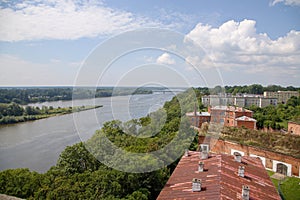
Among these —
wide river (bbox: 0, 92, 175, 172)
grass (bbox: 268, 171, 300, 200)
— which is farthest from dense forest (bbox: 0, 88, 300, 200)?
grass (bbox: 268, 171, 300, 200)

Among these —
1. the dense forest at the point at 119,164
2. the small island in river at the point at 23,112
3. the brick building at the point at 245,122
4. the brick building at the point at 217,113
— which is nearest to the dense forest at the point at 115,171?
the dense forest at the point at 119,164

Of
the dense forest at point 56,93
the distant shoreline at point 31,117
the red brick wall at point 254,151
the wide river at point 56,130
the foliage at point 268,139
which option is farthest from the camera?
the distant shoreline at point 31,117

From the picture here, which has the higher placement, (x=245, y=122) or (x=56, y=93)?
(x=56, y=93)

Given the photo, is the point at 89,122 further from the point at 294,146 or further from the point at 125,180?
the point at 294,146

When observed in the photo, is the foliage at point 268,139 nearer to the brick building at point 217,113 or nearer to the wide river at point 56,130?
the brick building at point 217,113

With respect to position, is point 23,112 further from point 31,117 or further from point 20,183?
point 20,183

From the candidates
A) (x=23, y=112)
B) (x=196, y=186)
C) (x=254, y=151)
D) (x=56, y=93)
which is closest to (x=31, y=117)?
(x=23, y=112)

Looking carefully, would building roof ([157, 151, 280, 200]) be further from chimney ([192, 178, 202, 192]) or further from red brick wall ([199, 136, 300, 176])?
red brick wall ([199, 136, 300, 176])
